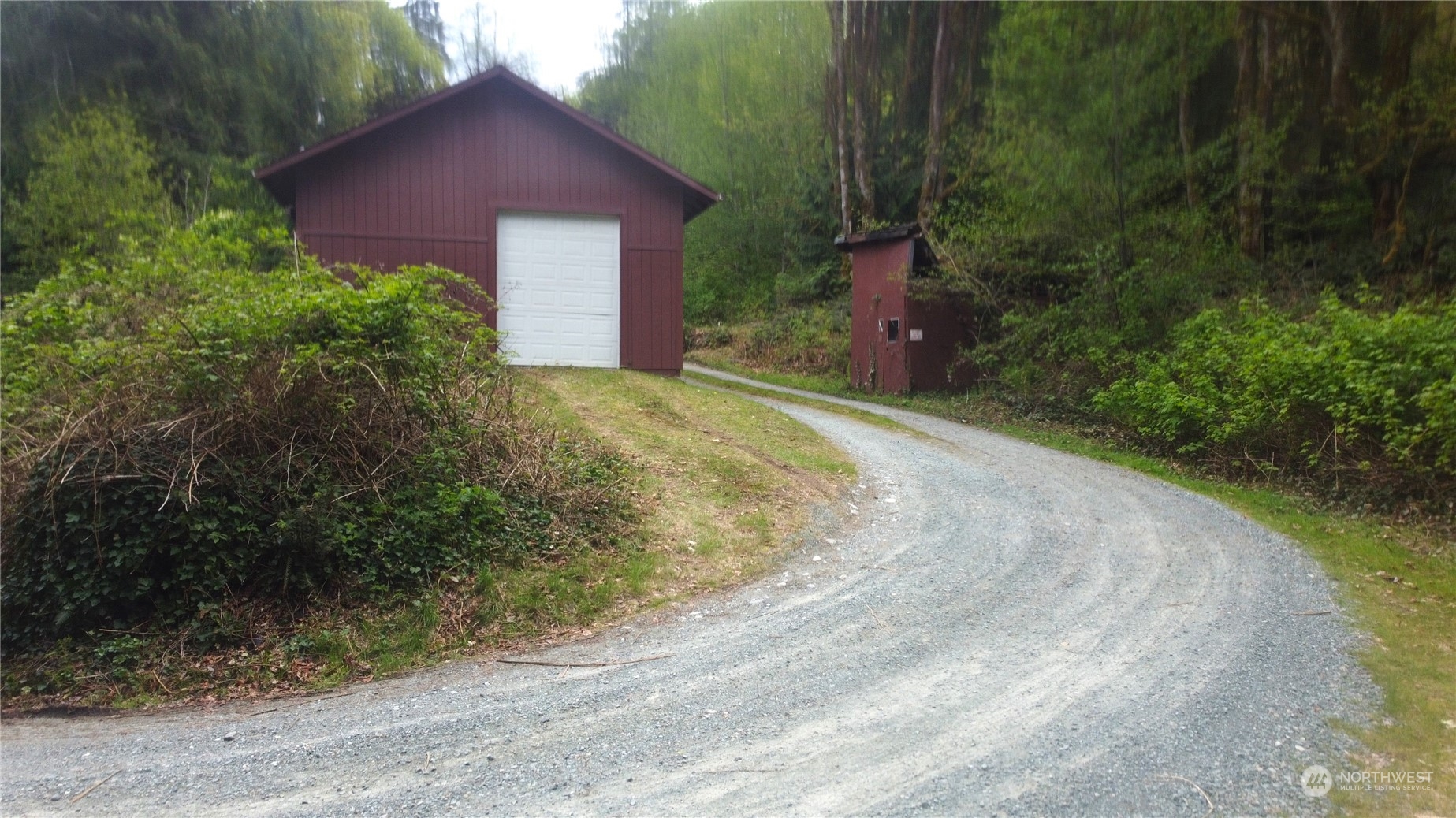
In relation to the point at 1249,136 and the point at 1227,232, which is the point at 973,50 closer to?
the point at 1249,136

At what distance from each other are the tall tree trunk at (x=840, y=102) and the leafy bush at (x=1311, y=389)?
12.9 metres

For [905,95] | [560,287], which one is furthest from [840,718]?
[905,95]

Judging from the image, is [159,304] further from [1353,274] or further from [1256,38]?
[1256,38]

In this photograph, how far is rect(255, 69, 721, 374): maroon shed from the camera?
13.4 metres

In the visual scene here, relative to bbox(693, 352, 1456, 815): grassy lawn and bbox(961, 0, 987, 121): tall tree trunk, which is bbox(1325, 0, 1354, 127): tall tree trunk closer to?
bbox(693, 352, 1456, 815): grassy lawn

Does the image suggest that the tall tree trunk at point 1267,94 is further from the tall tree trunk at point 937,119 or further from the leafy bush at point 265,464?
the leafy bush at point 265,464

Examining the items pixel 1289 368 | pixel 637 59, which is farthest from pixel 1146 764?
pixel 637 59

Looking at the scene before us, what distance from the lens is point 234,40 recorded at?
23.3 m

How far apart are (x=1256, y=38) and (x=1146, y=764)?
649 inches

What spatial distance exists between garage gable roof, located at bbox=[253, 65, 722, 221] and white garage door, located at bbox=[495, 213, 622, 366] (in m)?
1.27

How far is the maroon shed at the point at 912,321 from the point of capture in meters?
16.7

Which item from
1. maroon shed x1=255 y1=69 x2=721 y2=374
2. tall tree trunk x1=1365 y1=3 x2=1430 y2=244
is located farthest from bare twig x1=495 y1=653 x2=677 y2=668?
tall tree trunk x1=1365 y1=3 x2=1430 y2=244

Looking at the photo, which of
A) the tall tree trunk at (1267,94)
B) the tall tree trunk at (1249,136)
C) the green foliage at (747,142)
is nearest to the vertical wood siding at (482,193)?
the tall tree trunk at (1249,136)

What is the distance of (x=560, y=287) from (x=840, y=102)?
42.9ft
